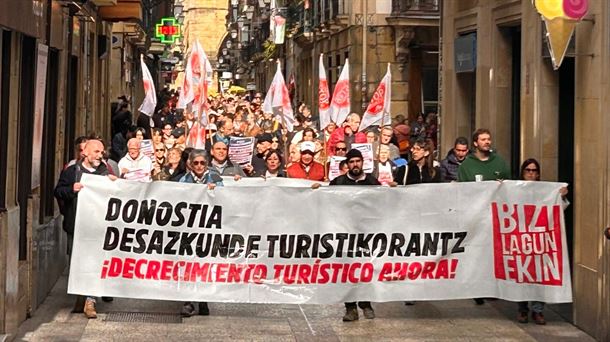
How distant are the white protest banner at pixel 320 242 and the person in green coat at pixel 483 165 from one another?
0.83 metres

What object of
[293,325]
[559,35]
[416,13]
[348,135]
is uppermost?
[416,13]

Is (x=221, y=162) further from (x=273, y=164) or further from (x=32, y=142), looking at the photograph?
(x=32, y=142)

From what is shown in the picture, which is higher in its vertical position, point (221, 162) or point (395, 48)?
point (395, 48)

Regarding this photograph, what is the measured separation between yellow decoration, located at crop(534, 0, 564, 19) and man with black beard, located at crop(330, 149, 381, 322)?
83.7 inches

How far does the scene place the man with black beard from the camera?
12.8m

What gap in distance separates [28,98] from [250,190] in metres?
2.32

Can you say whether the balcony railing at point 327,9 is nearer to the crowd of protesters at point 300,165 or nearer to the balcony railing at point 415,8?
the balcony railing at point 415,8

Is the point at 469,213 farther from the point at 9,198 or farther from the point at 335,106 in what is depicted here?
the point at 335,106

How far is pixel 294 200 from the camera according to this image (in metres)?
12.6

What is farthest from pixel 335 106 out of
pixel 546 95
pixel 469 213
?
pixel 469 213

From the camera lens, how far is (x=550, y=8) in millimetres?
12383

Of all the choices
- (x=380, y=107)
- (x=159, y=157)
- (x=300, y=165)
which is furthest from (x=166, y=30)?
(x=300, y=165)

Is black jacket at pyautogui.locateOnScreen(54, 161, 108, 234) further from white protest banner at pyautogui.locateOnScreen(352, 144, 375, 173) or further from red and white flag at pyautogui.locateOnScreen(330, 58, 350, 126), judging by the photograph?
red and white flag at pyautogui.locateOnScreen(330, 58, 350, 126)

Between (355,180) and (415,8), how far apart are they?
2596cm
